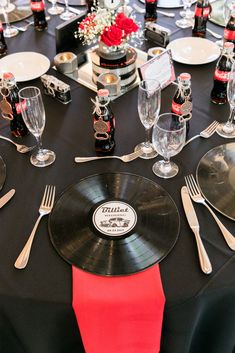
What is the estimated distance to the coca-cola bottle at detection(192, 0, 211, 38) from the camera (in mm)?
1838

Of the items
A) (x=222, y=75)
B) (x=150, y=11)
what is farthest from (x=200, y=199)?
(x=150, y=11)

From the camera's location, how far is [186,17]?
6.58 ft

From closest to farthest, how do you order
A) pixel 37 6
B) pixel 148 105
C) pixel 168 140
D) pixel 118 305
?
pixel 118 305, pixel 168 140, pixel 148 105, pixel 37 6

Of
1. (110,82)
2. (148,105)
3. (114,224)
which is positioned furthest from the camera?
(110,82)

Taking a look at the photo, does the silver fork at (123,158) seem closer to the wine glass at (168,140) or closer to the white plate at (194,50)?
the wine glass at (168,140)

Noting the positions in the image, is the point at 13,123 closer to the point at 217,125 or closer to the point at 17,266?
the point at 17,266

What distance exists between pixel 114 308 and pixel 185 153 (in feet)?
1.91

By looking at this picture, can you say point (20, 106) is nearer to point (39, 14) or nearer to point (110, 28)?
point (110, 28)

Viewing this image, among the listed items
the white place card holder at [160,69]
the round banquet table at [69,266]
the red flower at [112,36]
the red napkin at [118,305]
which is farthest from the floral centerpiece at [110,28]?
the red napkin at [118,305]

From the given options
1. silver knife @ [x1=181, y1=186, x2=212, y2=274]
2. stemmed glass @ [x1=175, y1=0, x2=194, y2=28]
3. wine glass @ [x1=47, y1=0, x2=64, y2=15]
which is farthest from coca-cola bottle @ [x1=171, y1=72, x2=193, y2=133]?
wine glass @ [x1=47, y1=0, x2=64, y2=15]

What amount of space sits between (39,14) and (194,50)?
75cm

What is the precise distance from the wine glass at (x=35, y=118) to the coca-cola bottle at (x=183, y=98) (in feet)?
1.42

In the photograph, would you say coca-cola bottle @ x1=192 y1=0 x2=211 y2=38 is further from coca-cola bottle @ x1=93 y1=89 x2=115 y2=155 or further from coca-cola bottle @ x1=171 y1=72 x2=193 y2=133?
coca-cola bottle @ x1=93 y1=89 x2=115 y2=155

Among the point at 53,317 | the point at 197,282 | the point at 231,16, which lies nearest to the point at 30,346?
the point at 53,317
